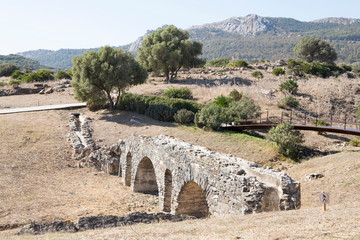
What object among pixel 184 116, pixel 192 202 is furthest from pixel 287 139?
pixel 192 202

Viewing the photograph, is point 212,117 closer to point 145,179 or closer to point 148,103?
point 148,103

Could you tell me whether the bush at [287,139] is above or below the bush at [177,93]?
below

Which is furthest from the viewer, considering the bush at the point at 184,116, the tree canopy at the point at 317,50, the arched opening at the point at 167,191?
the tree canopy at the point at 317,50

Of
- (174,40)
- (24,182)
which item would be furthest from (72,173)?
(174,40)

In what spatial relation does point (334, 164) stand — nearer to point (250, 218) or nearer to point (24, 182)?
point (250, 218)

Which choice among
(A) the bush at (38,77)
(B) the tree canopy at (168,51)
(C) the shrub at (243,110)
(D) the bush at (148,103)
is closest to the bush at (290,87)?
(C) the shrub at (243,110)

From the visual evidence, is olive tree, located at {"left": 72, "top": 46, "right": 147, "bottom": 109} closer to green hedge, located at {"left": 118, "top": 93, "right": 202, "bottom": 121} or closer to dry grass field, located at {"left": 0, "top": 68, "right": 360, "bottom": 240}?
green hedge, located at {"left": 118, "top": 93, "right": 202, "bottom": 121}

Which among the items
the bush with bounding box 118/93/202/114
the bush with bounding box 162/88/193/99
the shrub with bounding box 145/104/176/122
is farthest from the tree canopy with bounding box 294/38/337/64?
the shrub with bounding box 145/104/176/122

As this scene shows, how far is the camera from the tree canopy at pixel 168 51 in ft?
130

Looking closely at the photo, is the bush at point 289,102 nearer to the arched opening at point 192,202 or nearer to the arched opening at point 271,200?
the arched opening at point 192,202

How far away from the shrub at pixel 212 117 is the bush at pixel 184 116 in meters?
1.21

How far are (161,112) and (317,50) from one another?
129 ft

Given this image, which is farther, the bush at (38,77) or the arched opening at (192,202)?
the bush at (38,77)

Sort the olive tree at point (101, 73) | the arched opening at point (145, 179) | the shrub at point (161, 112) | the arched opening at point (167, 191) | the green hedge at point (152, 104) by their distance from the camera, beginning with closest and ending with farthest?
the arched opening at point (167, 191) < the arched opening at point (145, 179) < the shrub at point (161, 112) < the olive tree at point (101, 73) < the green hedge at point (152, 104)
